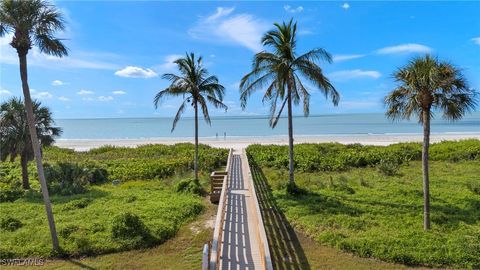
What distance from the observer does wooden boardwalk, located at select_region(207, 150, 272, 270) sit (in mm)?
7344

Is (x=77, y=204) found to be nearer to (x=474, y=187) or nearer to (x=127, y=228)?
(x=127, y=228)

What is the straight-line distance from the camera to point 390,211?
1249 centimetres

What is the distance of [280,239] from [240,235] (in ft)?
5.84

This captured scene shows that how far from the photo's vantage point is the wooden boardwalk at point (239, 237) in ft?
24.1

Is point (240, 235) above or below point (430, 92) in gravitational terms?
below

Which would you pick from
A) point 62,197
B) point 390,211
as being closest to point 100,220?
point 62,197

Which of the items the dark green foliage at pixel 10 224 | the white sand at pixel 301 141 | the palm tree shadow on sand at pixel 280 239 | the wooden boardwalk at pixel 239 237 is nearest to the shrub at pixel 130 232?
the wooden boardwalk at pixel 239 237

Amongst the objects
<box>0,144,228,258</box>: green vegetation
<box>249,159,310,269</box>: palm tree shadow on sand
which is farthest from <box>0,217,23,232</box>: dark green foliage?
<box>249,159,310,269</box>: palm tree shadow on sand

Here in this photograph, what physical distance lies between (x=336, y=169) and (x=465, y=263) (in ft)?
48.7

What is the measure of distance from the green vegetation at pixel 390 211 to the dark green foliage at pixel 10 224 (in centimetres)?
1008

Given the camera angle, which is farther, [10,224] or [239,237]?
[10,224]

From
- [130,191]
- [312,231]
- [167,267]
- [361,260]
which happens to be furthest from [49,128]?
[361,260]

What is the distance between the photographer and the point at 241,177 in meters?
17.5

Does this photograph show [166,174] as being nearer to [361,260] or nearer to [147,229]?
[147,229]
